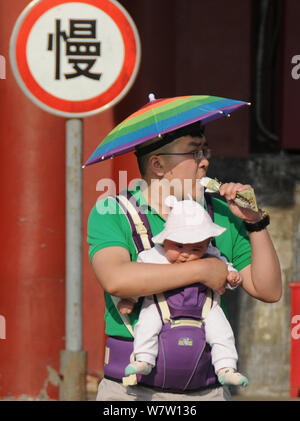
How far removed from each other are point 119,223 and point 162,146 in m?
0.40

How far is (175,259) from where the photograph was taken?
391 centimetres

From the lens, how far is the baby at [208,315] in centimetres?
384

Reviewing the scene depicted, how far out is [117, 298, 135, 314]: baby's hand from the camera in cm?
392

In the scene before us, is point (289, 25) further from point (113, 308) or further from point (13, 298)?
point (113, 308)

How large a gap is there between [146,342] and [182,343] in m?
0.15

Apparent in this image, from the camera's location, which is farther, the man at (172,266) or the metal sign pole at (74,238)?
the metal sign pole at (74,238)

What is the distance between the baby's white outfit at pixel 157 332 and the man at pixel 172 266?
0.08m

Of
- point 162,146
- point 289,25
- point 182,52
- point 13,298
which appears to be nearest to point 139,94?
point 182,52
